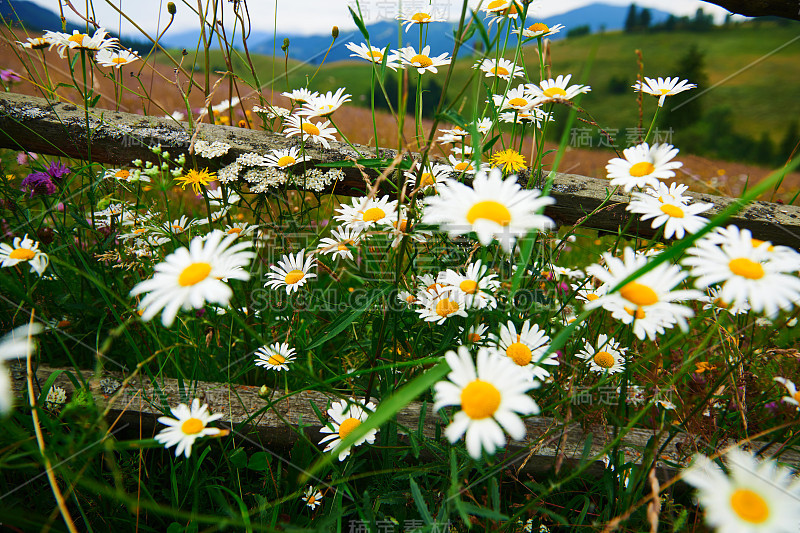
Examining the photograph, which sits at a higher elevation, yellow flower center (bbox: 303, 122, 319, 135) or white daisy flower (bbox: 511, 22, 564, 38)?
white daisy flower (bbox: 511, 22, 564, 38)

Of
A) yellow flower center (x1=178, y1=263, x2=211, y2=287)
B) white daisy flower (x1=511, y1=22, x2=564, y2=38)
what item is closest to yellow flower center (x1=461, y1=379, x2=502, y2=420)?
yellow flower center (x1=178, y1=263, x2=211, y2=287)

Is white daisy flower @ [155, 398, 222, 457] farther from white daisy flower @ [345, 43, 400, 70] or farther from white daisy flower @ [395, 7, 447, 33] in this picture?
white daisy flower @ [395, 7, 447, 33]

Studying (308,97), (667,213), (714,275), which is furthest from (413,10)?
(714,275)

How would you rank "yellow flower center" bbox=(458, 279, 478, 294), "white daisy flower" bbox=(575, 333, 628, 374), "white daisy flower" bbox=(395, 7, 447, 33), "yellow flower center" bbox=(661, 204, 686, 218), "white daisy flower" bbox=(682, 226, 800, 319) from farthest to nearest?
"white daisy flower" bbox=(395, 7, 447, 33), "white daisy flower" bbox=(575, 333, 628, 374), "yellow flower center" bbox=(458, 279, 478, 294), "yellow flower center" bbox=(661, 204, 686, 218), "white daisy flower" bbox=(682, 226, 800, 319)

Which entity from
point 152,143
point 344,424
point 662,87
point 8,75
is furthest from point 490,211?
point 8,75

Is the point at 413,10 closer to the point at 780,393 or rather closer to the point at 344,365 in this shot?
the point at 344,365
